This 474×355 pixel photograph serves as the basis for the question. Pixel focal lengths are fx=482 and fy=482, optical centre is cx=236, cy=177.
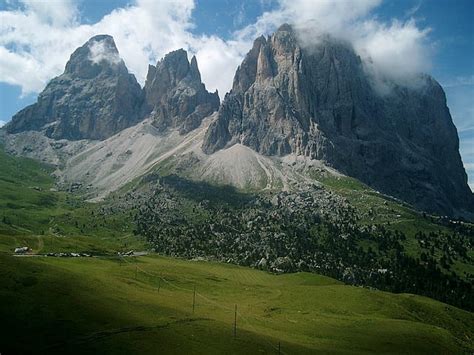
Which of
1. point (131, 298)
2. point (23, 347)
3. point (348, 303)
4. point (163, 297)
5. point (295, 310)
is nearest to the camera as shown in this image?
point (23, 347)

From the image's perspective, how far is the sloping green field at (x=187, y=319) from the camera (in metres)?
103

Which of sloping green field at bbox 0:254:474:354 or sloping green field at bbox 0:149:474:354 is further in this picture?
sloping green field at bbox 0:254:474:354

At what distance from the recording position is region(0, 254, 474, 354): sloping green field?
103m

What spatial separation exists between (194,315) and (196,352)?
2978 cm

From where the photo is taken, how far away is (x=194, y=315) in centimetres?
13550

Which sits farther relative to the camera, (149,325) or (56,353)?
(149,325)

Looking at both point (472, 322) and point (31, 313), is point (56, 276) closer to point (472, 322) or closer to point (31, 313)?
point (31, 313)

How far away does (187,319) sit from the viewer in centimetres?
12812

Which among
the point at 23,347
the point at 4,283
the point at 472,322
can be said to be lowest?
the point at 472,322

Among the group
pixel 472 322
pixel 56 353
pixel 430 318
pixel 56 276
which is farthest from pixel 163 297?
pixel 472 322

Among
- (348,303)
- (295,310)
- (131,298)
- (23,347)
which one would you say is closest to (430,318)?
(348,303)

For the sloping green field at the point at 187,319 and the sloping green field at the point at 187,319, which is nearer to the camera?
the sloping green field at the point at 187,319

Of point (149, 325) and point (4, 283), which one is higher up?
point (4, 283)

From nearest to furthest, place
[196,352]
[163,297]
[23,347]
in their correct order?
[23,347] → [196,352] → [163,297]
